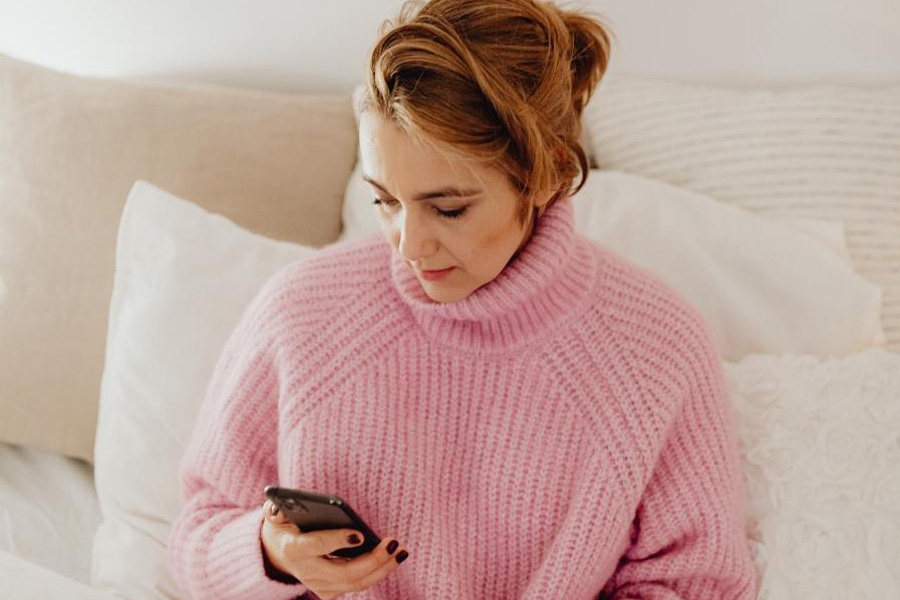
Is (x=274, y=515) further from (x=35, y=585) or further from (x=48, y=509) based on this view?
(x=48, y=509)

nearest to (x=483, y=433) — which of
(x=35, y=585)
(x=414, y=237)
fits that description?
(x=414, y=237)

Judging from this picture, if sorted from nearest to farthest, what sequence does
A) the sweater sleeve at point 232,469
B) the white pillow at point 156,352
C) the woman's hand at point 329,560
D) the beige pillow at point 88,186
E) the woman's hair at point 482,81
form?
the woman's hair at point 482,81
the woman's hand at point 329,560
the sweater sleeve at point 232,469
the white pillow at point 156,352
the beige pillow at point 88,186

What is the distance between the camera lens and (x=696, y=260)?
125 cm

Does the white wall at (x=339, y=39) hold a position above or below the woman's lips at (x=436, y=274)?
above

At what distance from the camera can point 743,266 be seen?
49.0 inches

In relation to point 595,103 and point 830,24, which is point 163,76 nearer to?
point 595,103

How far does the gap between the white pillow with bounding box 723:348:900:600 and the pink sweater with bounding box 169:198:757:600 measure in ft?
0.14

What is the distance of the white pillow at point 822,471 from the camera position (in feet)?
3.26

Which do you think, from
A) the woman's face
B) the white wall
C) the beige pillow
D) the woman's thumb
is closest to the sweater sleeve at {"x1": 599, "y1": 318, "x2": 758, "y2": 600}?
the woman's face

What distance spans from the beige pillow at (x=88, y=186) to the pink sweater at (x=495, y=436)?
0.33m

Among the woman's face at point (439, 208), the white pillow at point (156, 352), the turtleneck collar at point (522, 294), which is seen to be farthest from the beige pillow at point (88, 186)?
the woman's face at point (439, 208)

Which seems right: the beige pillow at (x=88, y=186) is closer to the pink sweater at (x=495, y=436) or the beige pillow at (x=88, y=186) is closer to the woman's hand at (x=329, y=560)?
the pink sweater at (x=495, y=436)

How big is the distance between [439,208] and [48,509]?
0.79 m

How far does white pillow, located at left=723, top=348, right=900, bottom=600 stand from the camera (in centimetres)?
99
